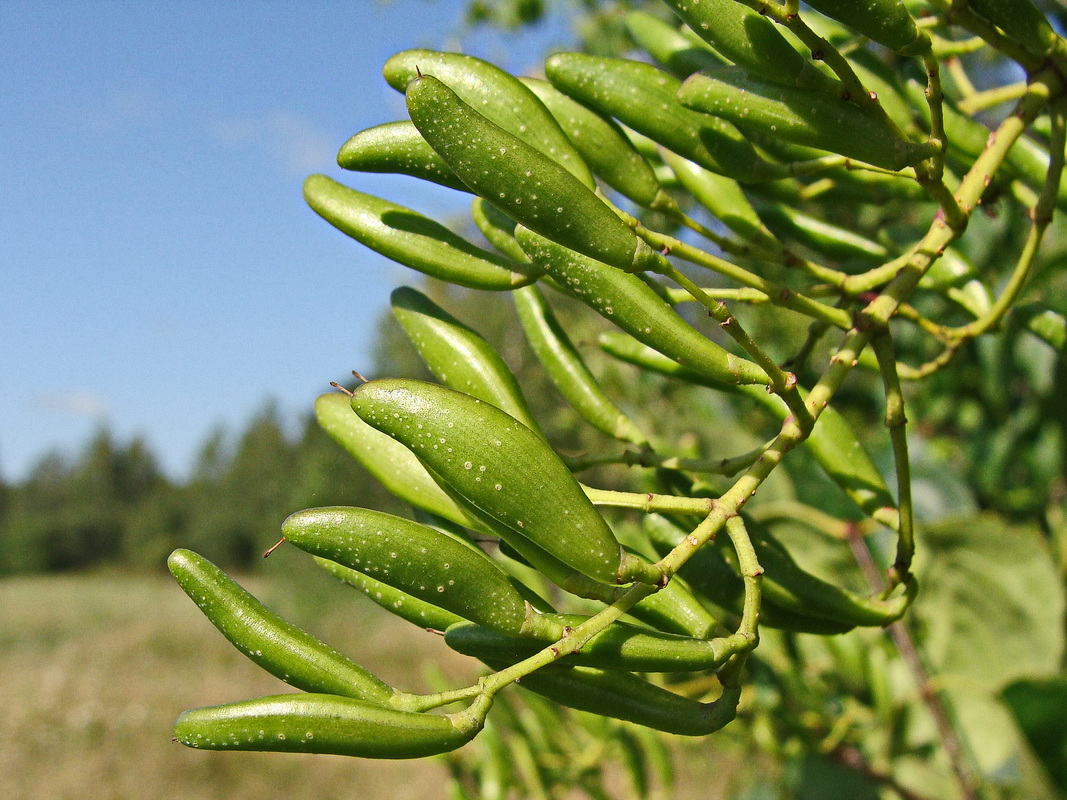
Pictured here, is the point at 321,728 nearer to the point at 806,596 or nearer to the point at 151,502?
the point at 806,596

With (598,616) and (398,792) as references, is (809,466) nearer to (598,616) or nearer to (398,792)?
(598,616)

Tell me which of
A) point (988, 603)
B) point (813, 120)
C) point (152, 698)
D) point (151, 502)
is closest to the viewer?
point (813, 120)

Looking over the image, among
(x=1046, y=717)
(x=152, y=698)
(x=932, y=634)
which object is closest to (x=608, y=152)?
(x=1046, y=717)

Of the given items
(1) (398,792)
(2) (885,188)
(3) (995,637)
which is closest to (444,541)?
(2) (885,188)

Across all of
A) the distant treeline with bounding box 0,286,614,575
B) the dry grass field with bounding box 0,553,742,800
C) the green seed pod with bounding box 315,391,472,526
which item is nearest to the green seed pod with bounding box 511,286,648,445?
the green seed pod with bounding box 315,391,472,526

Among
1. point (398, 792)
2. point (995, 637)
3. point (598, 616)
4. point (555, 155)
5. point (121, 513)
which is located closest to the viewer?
point (598, 616)

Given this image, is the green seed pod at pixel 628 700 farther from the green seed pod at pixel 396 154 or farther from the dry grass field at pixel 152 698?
the dry grass field at pixel 152 698

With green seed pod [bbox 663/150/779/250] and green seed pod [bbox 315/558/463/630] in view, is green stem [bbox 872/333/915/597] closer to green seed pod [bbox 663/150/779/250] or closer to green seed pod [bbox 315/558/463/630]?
green seed pod [bbox 663/150/779/250]
